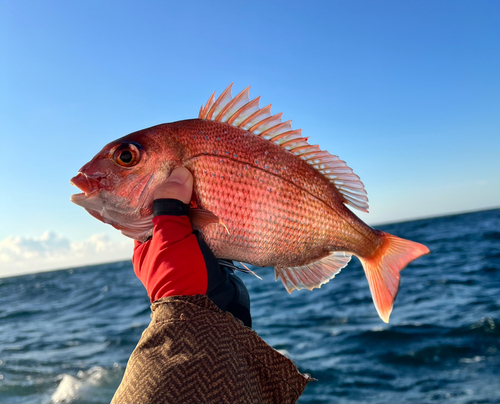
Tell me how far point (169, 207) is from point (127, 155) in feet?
1.44

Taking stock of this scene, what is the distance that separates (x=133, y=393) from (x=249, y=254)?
3.06ft

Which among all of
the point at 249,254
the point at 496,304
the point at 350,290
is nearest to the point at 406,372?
the point at 496,304

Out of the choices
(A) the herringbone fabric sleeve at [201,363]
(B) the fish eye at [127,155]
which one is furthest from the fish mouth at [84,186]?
(A) the herringbone fabric sleeve at [201,363]

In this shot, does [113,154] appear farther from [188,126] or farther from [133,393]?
[133,393]

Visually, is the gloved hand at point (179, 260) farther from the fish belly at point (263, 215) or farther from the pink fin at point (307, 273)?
the pink fin at point (307, 273)

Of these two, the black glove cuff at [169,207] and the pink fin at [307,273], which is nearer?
the black glove cuff at [169,207]

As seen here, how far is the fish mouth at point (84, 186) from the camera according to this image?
195cm

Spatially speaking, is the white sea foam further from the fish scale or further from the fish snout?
the fish scale

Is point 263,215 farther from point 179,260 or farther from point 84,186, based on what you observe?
point 84,186

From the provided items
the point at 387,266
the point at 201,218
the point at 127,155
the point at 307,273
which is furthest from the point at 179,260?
the point at 387,266

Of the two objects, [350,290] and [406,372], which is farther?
[350,290]

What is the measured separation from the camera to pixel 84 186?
196 cm

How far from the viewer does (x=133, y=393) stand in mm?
1362

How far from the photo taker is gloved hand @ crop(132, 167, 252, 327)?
5.71 ft
